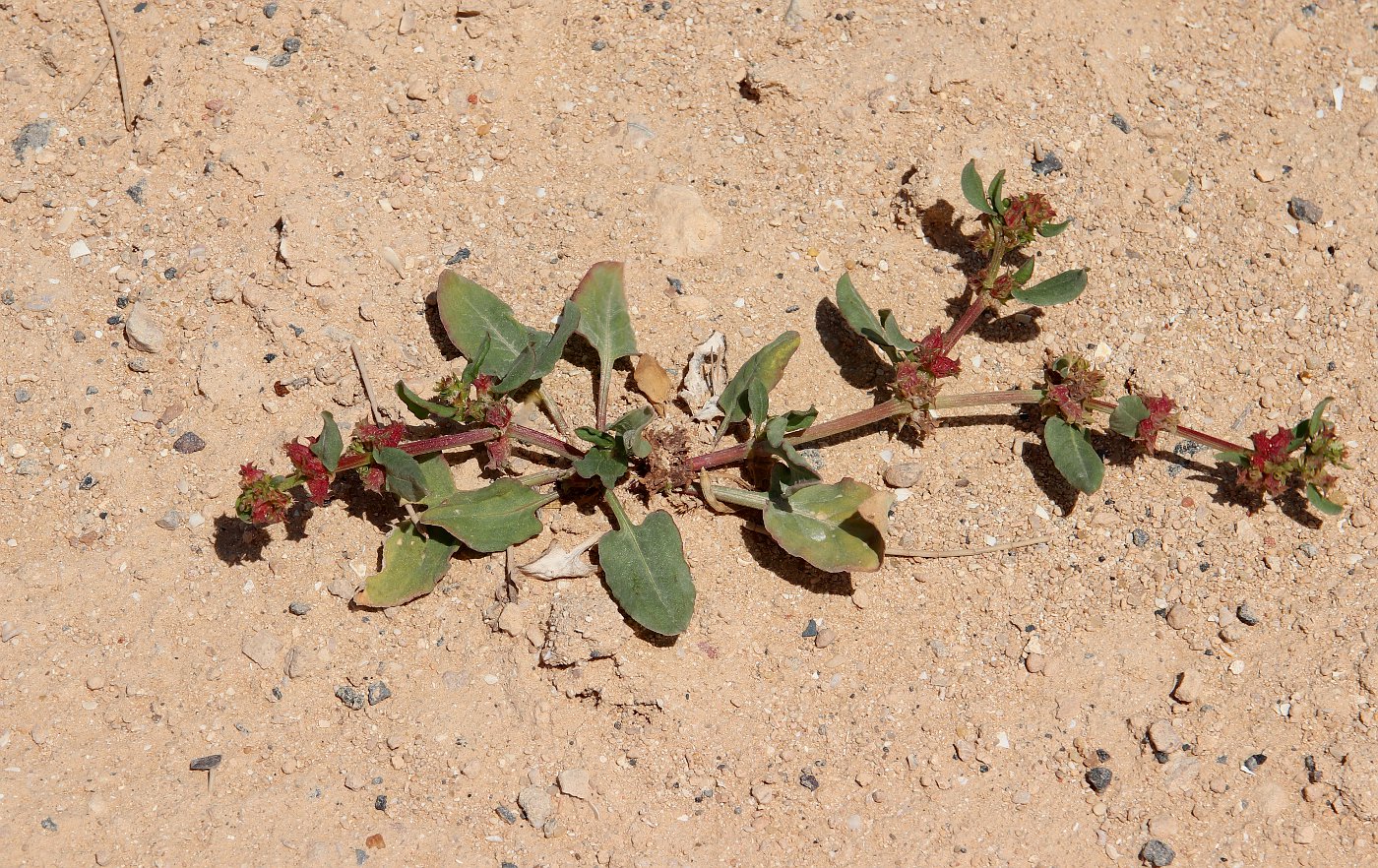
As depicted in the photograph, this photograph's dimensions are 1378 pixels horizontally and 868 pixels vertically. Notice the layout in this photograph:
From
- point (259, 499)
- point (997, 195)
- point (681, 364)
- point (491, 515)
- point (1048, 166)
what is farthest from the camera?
point (1048, 166)

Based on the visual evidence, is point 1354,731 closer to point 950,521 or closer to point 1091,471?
point 1091,471

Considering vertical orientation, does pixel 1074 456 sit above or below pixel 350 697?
above

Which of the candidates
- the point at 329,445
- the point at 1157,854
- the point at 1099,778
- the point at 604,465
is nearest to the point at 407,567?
the point at 329,445

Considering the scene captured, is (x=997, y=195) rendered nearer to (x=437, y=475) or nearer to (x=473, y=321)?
(x=473, y=321)

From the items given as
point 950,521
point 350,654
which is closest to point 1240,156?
point 950,521

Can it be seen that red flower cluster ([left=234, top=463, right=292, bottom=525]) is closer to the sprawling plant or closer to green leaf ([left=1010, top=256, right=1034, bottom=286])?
the sprawling plant

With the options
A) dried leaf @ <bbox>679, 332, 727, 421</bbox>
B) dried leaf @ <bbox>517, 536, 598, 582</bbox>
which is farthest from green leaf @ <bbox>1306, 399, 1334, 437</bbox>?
dried leaf @ <bbox>517, 536, 598, 582</bbox>

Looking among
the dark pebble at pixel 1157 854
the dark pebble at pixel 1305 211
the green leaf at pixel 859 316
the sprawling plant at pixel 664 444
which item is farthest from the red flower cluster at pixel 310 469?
the dark pebble at pixel 1305 211
